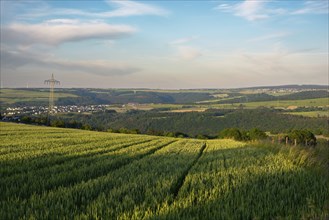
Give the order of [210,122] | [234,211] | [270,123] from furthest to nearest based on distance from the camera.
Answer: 1. [210,122]
2. [270,123]
3. [234,211]

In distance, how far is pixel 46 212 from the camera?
249 inches

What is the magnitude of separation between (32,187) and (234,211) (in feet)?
17.8

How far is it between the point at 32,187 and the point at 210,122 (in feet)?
496

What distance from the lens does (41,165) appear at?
1348cm

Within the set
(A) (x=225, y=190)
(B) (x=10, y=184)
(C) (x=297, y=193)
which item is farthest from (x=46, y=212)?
(C) (x=297, y=193)

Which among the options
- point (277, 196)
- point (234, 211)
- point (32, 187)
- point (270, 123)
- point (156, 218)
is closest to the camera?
point (156, 218)

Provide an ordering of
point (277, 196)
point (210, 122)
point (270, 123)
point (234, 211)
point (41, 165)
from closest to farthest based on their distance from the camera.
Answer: point (234, 211), point (277, 196), point (41, 165), point (270, 123), point (210, 122)

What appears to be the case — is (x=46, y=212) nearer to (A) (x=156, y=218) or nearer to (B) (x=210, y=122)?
(A) (x=156, y=218)

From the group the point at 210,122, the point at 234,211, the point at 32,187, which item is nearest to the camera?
the point at 234,211

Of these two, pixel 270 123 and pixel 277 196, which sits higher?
pixel 277 196

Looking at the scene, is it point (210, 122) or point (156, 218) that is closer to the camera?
point (156, 218)

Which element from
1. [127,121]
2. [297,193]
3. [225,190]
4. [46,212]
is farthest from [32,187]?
[127,121]

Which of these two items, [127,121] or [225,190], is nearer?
[225,190]

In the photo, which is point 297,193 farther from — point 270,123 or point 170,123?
point 170,123
